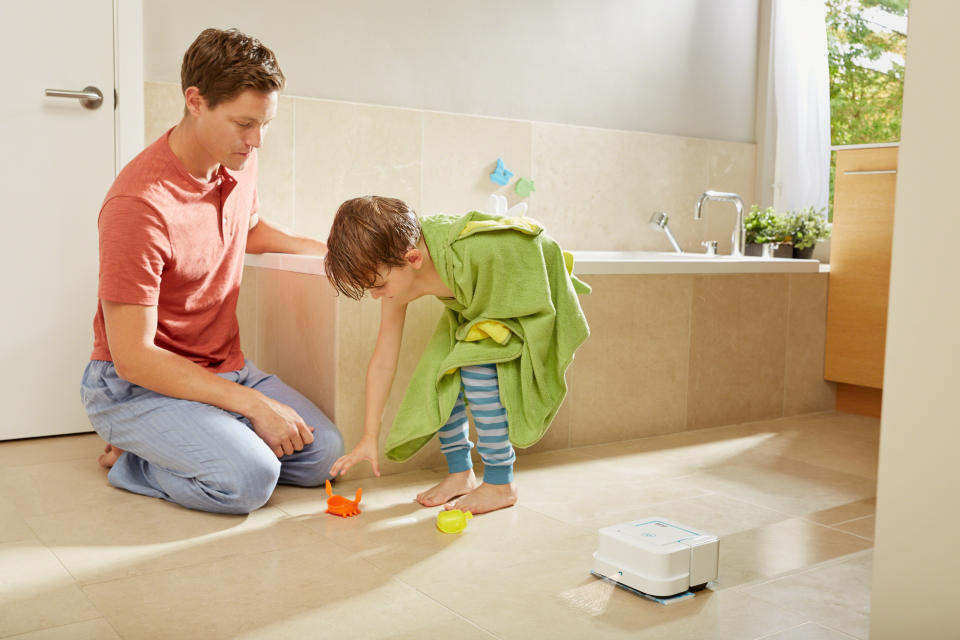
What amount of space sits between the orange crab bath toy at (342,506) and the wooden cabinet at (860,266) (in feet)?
6.32

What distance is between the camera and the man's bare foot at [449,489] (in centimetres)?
193

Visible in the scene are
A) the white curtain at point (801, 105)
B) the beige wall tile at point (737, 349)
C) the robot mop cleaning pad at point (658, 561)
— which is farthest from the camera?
the white curtain at point (801, 105)

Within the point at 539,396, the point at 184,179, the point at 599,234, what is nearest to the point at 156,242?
the point at 184,179

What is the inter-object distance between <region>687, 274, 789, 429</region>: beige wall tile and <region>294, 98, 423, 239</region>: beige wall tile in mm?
1048

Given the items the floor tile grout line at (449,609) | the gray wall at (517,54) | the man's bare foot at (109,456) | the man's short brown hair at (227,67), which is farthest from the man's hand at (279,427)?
the gray wall at (517,54)

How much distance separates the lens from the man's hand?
1.91 m

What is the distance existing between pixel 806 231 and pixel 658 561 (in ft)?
7.71

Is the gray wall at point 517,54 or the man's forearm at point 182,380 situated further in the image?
the gray wall at point 517,54

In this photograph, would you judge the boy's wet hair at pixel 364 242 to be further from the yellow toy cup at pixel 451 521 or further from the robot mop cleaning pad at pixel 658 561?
Answer: the robot mop cleaning pad at pixel 658 561

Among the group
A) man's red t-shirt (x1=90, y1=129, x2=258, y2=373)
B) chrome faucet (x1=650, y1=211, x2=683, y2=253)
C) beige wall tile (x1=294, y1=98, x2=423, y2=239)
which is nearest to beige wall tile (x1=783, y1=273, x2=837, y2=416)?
chrome faucet (x1=650, y1=211, x2=683, y2=253)

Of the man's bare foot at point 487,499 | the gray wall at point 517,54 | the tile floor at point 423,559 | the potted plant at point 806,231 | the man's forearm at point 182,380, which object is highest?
the gray wall at point 517,54

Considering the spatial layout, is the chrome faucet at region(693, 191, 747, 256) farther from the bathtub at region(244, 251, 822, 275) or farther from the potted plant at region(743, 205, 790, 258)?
the bathtub at region(244, 251, 822, 275)

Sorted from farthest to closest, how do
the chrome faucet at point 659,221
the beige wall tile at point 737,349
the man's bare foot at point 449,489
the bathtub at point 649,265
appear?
the chrome faucet at point 659,221, the beige wall tile at point 737,349, the bathtub at point 649,265, the man's bare foot at point 449,489

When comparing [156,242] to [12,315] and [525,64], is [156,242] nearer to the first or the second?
[12,315]
